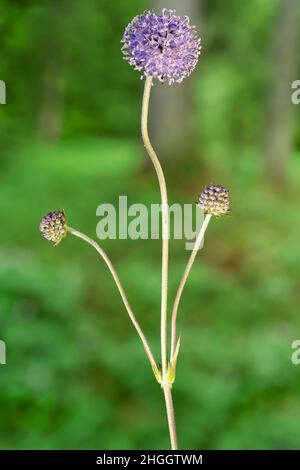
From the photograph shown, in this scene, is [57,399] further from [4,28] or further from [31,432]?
[4,28]

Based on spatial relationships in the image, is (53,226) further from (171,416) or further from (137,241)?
(137,241)

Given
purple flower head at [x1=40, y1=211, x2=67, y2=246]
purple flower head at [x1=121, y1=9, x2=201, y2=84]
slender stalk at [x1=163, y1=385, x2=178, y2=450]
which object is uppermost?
purple flower head at [x1=121, y1=9, x2=201, y2=84]

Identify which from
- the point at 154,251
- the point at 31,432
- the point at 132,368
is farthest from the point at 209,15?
the point at 31,432

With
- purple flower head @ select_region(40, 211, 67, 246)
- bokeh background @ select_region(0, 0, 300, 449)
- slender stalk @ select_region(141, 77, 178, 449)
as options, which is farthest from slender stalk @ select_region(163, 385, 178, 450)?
bokeh background @ select_region(0, 0, 300, 449)

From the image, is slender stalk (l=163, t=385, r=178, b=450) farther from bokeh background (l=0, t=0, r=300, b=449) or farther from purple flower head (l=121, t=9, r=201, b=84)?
bokeh background (l=0, t=0, r=300, b=449)

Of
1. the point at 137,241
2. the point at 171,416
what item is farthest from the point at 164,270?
the point at 137,241

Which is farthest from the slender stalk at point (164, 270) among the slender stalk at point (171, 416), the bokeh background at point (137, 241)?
the bokeh background at point (137, 241)

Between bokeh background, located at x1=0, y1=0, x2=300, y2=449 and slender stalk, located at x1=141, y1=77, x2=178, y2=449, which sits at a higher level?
bokeh background, located at x1=0, y1=0, x2=300, y2=449
